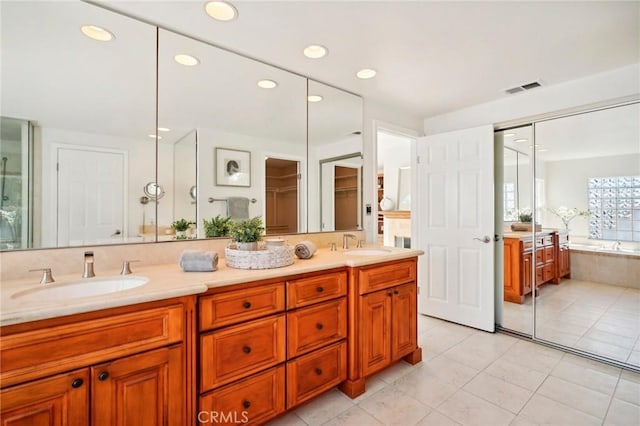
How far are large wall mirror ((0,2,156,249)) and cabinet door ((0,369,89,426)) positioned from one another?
30.6 inches

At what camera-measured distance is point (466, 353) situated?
2561mm

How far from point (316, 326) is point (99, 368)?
1.06 metres

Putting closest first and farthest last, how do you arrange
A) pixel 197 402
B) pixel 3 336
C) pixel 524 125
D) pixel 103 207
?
pixel 3 336 < pixel 197 402 < pixel 103 207 < pixel 524 125

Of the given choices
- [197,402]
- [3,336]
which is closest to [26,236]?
[3,336]

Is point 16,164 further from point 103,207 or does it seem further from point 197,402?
point 197,402

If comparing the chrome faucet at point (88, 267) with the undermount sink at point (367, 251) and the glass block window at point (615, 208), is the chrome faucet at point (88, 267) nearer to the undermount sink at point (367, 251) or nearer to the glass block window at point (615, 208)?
the undermount sink at point (367, 251)

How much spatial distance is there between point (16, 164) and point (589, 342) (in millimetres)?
4187

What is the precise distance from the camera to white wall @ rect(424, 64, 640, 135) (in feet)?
7.63

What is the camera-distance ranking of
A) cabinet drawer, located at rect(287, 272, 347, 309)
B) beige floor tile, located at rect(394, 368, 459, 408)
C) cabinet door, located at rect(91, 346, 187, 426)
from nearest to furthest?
cabinet door, located at rect(91, 346, 187, 426)
cabinet drawer, located at rect(287, 272, 347, 309)
beige floor tile, located at rect(394, 368, 459, 408)

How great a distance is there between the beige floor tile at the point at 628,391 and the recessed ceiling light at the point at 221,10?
3360 mm

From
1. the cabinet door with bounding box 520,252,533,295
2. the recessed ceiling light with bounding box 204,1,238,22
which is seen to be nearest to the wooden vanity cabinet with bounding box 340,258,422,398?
the cabinet door with bounding box 520,252,533,295

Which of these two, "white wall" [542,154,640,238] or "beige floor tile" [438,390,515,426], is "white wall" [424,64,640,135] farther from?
"beige floor tile" [438,390,515,426]

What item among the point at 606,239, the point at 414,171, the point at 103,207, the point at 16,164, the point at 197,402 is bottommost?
the point at 197,402

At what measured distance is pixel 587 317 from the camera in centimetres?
274
